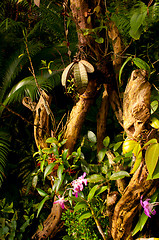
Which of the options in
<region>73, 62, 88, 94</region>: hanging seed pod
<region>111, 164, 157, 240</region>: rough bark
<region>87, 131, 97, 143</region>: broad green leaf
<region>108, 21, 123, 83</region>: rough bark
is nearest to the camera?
<region>111, 164, 157, 240</region>: rough bark

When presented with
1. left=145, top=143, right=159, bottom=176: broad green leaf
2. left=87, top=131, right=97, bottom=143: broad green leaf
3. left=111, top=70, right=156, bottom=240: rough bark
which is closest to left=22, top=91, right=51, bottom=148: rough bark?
left=87, top=131, right=97, bottom=143: broad green leaf

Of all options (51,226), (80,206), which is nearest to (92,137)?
(80,206)

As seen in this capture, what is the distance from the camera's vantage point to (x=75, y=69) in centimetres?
108

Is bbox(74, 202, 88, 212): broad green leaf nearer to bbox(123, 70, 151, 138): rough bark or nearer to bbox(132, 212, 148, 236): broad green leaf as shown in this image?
bbox(132, 212, 148, 236): broad green leaf

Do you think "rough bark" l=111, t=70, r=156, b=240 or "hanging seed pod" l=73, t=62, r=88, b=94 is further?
"hanging seed pod" l=73, t=62, r=88, b=94

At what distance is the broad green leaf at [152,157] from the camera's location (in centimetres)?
75

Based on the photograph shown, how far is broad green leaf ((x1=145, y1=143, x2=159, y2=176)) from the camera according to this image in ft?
2.47

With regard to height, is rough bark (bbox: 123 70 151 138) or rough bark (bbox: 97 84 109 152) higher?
rough bark (bbox: 123 70 151 138)

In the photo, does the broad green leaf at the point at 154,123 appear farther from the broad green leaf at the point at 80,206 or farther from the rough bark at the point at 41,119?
the rough bark at the point at 41,119

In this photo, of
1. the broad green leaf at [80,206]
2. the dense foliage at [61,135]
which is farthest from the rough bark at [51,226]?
the broad green leaf at [80,206]

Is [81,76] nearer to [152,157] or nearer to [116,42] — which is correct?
[116,42]

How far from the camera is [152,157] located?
76 cm

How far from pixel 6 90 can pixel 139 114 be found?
1.95m

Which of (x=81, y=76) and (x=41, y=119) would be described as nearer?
(x=81, y=76)
